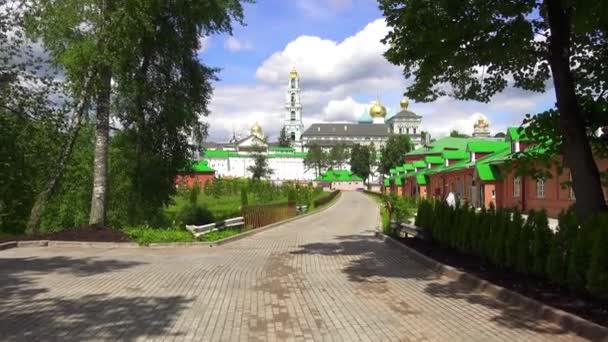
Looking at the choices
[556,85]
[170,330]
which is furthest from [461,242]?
[170,330]

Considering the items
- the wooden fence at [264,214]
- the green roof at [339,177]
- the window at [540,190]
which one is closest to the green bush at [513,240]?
the wooden fence at [264,214]

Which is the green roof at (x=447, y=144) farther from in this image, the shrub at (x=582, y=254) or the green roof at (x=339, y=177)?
the shrub at (x=582, y=254)

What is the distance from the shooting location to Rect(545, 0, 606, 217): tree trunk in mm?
A: 8453

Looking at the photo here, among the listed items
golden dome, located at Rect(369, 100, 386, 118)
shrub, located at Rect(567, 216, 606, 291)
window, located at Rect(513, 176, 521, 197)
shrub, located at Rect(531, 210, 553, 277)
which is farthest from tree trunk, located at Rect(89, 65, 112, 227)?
golden dome, located at Rect(369, 100, 386, 118)

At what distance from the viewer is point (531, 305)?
6.82m

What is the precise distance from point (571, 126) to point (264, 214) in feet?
57.5

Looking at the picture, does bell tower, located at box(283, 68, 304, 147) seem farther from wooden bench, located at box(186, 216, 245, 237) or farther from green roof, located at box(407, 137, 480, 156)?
wooden bench, located at box(186, 216, 245, 237)

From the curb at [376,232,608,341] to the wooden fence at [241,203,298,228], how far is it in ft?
40.5

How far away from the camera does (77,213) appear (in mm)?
22406

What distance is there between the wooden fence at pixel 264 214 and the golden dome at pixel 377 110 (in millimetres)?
163348

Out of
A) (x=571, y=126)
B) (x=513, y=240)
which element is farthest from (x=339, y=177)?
(x=571, y=126)

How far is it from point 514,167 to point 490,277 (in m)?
2.32

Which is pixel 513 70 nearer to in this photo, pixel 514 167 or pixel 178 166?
pixel 514 167

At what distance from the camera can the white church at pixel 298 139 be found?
147m
